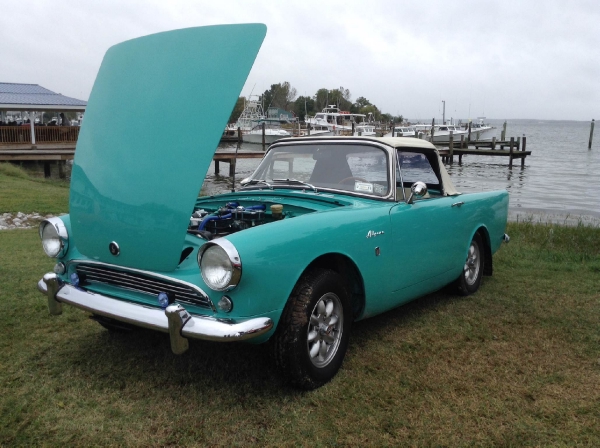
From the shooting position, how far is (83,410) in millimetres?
3031

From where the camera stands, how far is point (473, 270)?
5582 millimetres

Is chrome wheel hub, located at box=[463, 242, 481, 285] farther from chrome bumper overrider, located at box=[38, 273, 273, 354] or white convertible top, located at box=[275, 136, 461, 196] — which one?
chrome bumper overrider, located at box=[38, 273, 273, 354]

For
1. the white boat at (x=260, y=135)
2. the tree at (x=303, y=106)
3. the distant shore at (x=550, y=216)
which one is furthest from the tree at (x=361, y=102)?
the distant shore at (x=550, y=216)

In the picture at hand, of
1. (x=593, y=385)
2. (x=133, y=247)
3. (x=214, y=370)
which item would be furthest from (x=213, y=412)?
(x=593, y=385)

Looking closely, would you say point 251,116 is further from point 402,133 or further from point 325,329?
point 325,329

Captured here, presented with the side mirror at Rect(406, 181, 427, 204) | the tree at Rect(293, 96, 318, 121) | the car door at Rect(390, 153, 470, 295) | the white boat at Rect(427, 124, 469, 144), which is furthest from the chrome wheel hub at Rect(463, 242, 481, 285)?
the tree at Rect(293, 96, 318, 121)

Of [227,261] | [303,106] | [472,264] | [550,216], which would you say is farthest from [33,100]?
[303,106]

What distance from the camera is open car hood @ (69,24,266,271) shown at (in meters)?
3.17

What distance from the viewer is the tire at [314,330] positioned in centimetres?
311

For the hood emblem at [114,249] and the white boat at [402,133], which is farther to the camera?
the white boat at [402,133]

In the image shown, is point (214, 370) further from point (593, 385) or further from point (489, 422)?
point (593, 385)

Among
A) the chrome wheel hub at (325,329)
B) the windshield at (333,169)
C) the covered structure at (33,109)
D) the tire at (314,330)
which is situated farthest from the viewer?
the covered structure at (33,109)

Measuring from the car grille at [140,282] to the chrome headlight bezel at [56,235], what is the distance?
0.64 ft

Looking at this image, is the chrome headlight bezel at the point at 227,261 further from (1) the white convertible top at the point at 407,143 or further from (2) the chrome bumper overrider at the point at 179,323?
(1) the white convertible top at the point at 407,143
